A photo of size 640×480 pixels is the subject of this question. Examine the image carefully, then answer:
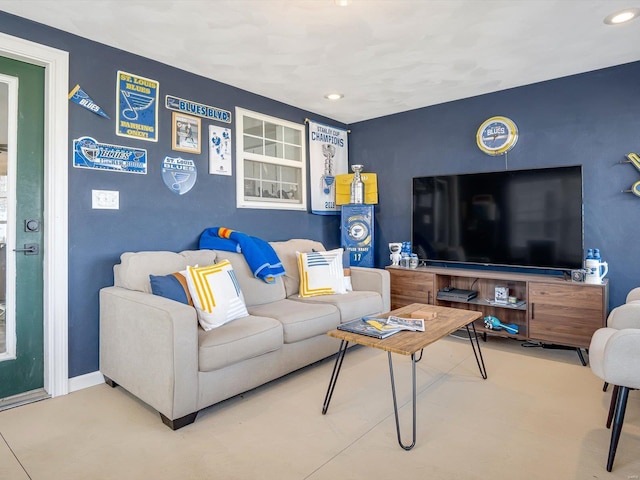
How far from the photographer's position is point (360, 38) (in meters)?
2.66

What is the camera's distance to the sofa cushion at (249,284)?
9.98 ft

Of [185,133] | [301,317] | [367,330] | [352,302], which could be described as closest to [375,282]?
[352,302]

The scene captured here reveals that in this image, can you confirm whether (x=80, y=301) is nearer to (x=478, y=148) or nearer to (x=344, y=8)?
(x=344, y=8)

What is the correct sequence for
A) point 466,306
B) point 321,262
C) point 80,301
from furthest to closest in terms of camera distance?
point 466,306 → point 321,262 → point 80,301

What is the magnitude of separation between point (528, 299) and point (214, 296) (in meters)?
→ 2.50

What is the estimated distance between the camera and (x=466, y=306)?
3.72m

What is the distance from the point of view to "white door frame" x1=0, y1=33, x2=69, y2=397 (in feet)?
8.07

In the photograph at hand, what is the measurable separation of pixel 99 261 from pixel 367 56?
2439 millimetres

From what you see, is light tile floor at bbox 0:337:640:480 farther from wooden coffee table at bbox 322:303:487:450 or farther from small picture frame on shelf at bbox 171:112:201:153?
small picture frame on shelf at bbox 171:112:201:153

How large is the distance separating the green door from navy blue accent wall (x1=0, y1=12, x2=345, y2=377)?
19cm

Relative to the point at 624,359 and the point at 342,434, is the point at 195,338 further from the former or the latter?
the point at 624,359

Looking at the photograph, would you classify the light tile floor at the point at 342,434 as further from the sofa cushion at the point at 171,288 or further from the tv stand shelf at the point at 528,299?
the sofa cushion at the point at 171,288

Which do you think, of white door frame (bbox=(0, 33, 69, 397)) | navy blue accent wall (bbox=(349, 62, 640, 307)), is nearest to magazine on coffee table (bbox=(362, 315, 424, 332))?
white door frame (bbox=(0, 33, 69, 397))

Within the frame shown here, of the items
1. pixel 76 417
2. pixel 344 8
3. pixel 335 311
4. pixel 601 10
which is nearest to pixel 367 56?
pixel 344 8
